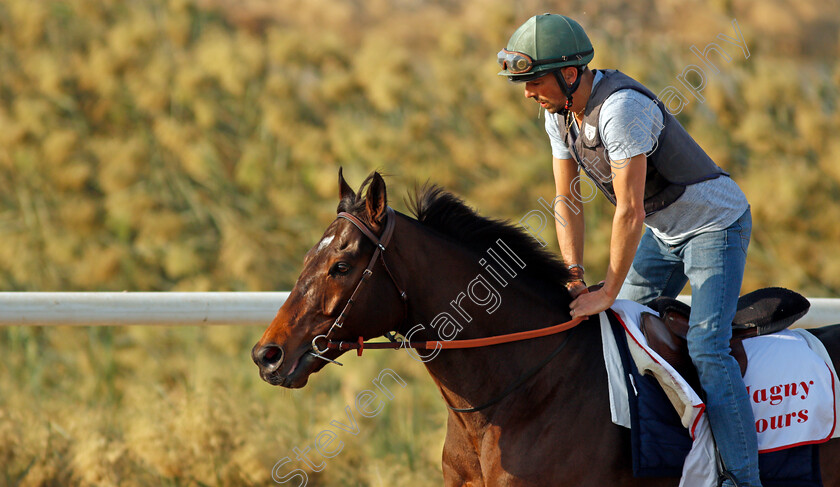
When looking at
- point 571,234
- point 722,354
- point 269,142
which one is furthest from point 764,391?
point 269,142

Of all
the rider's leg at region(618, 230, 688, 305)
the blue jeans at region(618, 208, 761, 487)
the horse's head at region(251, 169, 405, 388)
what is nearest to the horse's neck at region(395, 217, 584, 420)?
the horse's head at region(251, 169, 405, 388)

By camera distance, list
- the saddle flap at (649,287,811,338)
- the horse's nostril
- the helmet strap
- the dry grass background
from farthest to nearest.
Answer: the dry grass background < the saddle flap at (649,287,811,338) < the helmet strap < the horse's nostril

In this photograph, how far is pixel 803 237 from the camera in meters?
7.21

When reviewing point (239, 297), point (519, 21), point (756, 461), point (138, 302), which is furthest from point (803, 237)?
point (138, 302)

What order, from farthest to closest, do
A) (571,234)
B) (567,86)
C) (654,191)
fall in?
(571,234), (654,191), (567,86)

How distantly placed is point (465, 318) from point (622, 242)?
2.06ft

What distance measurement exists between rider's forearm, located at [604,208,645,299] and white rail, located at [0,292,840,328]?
1.75m

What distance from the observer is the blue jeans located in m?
2.66

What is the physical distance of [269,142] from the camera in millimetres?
8078

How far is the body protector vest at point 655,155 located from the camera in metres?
2.76

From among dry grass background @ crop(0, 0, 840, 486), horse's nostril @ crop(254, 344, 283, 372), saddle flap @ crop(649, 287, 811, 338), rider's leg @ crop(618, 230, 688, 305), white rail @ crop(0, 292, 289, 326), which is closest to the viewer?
horse's nostril @ crop(254, 344, 283, 372)

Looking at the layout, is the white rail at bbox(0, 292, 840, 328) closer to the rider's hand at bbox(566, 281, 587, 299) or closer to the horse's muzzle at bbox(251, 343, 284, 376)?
the horse's muzzle at bbox(251, 343, 284, 376)

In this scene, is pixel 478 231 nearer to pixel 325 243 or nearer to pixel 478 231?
pixel 478 231

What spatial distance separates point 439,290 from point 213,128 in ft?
20.0
